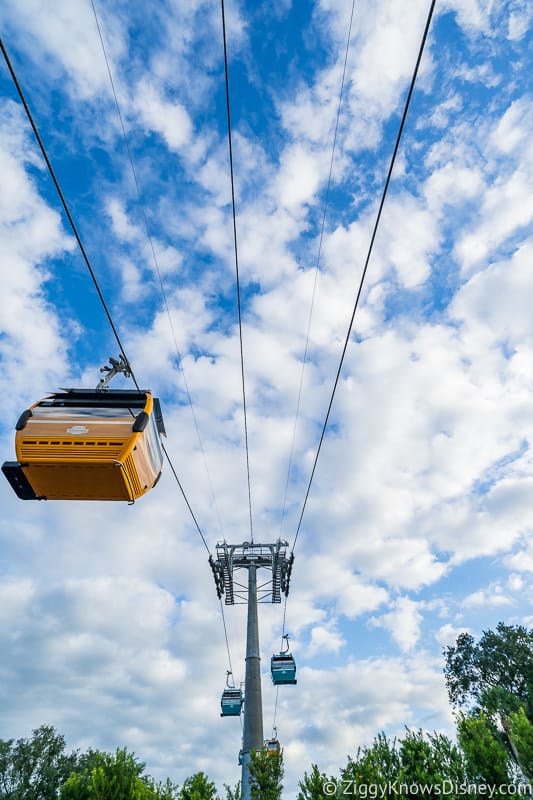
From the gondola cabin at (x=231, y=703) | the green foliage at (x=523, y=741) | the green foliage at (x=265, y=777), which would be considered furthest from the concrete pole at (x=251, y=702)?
the green foliage at (x=523, y=741)

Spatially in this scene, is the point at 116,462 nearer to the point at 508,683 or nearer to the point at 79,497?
the point at 79,497

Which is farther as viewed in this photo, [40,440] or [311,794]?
[311,794]

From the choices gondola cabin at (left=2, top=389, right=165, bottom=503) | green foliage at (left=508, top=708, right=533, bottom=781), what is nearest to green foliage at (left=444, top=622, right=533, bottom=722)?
green foliage at (left=508, top=708, right=533, bottom=781)

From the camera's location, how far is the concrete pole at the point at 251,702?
440 inches

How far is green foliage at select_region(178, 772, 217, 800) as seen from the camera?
424 inches

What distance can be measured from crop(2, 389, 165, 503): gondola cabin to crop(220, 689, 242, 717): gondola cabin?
16864 millimetres

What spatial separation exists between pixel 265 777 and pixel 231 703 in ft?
30.6

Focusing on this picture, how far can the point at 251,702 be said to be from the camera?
1214cm

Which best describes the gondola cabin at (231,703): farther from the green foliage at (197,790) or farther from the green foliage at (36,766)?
the green foliage at (36,766)

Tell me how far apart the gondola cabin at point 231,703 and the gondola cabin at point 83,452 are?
16.9m

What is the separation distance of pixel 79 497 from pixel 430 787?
1107 centimetres

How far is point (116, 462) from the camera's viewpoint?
216 inches

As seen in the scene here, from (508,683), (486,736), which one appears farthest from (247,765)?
(508,683)

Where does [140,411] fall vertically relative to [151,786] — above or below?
above
